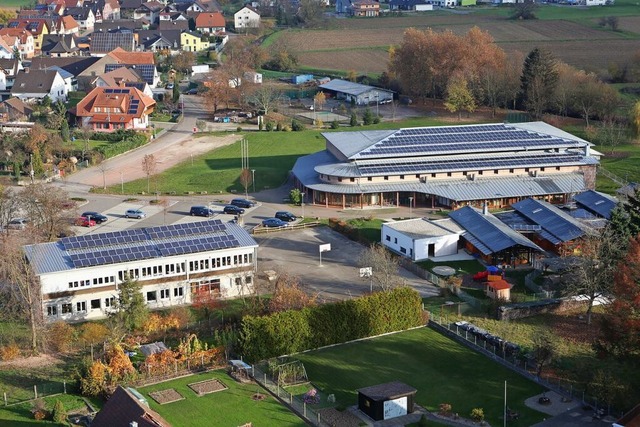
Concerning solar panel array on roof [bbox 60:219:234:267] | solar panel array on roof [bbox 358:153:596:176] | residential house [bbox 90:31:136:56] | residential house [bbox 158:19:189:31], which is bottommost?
solar panel array on roof [bbox 60:219:234:267]

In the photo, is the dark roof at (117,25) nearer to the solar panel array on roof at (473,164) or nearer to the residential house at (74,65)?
the residential house at (74,65)

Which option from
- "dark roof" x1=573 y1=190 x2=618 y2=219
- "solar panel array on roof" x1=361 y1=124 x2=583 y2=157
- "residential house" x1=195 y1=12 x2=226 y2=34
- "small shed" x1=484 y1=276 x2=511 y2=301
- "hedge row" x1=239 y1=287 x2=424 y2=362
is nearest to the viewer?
"hedge row" x1=239 y1=287 x2=424 y2=362

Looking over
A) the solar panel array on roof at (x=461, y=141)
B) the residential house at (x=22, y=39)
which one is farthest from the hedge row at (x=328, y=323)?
the residential house at (x=22, y=39)

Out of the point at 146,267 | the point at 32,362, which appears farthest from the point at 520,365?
the point at 32,362

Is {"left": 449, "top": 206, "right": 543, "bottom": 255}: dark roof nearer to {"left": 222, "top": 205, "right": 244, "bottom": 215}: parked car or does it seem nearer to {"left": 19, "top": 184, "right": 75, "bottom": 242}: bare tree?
{"left": 222, "top": 205, "right": 244, "bottom": 215}: parked car

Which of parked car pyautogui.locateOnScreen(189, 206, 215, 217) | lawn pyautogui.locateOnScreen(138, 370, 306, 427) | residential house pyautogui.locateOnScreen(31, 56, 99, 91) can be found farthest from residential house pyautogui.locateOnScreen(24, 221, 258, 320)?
residential house pyautogui.locateOnScreen(31, 56, 99, 91)

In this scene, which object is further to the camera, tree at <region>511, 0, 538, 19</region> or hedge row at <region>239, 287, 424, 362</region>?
tree at <region>511, 0, 538, 19</region>

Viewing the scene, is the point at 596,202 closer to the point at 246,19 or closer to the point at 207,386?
the point at 207,386
